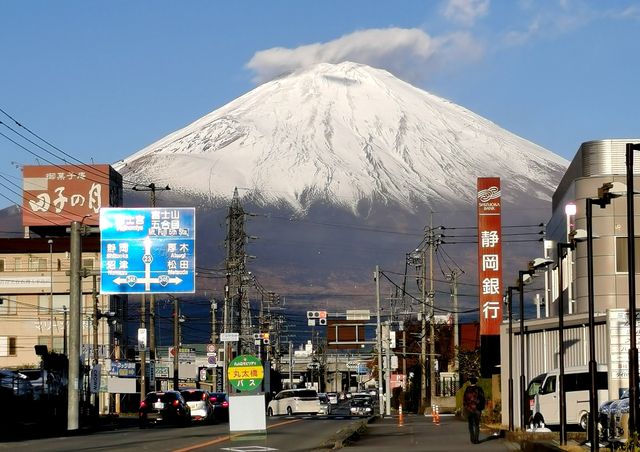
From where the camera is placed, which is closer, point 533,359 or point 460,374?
point 533,359

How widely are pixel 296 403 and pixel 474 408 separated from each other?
40.8m


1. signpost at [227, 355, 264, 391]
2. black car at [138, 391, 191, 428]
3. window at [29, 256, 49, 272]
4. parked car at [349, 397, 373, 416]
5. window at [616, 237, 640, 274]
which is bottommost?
parked car at [349, 397, 373, 416]

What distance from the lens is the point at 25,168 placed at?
139 metres

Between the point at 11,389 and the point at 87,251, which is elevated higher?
the point at 87,251

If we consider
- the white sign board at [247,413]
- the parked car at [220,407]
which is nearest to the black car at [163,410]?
the parked car at [220,407]

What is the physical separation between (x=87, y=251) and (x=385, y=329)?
122 feet

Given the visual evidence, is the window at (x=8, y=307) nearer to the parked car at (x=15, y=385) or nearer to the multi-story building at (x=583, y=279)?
the multi-story building at (x=583, y=279)

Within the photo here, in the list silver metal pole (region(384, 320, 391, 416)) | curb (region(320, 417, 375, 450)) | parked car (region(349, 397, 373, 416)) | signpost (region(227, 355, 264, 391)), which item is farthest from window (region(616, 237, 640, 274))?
parked car (region(349, 397, 373, 416))

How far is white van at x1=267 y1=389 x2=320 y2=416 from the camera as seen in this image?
2972 inches

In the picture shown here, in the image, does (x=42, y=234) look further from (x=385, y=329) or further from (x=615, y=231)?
(x=615, y=231)

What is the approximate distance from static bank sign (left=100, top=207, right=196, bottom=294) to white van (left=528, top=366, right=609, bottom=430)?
13.1m

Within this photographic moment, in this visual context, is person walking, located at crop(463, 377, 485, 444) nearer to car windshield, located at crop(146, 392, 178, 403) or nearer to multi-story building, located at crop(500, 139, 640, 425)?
multi-story building, located at crop(500, 139, 640, 425)

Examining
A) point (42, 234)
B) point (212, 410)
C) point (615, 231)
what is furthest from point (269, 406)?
point (42, 234)

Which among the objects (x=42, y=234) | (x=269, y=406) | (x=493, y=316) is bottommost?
(x=269, y=406)
